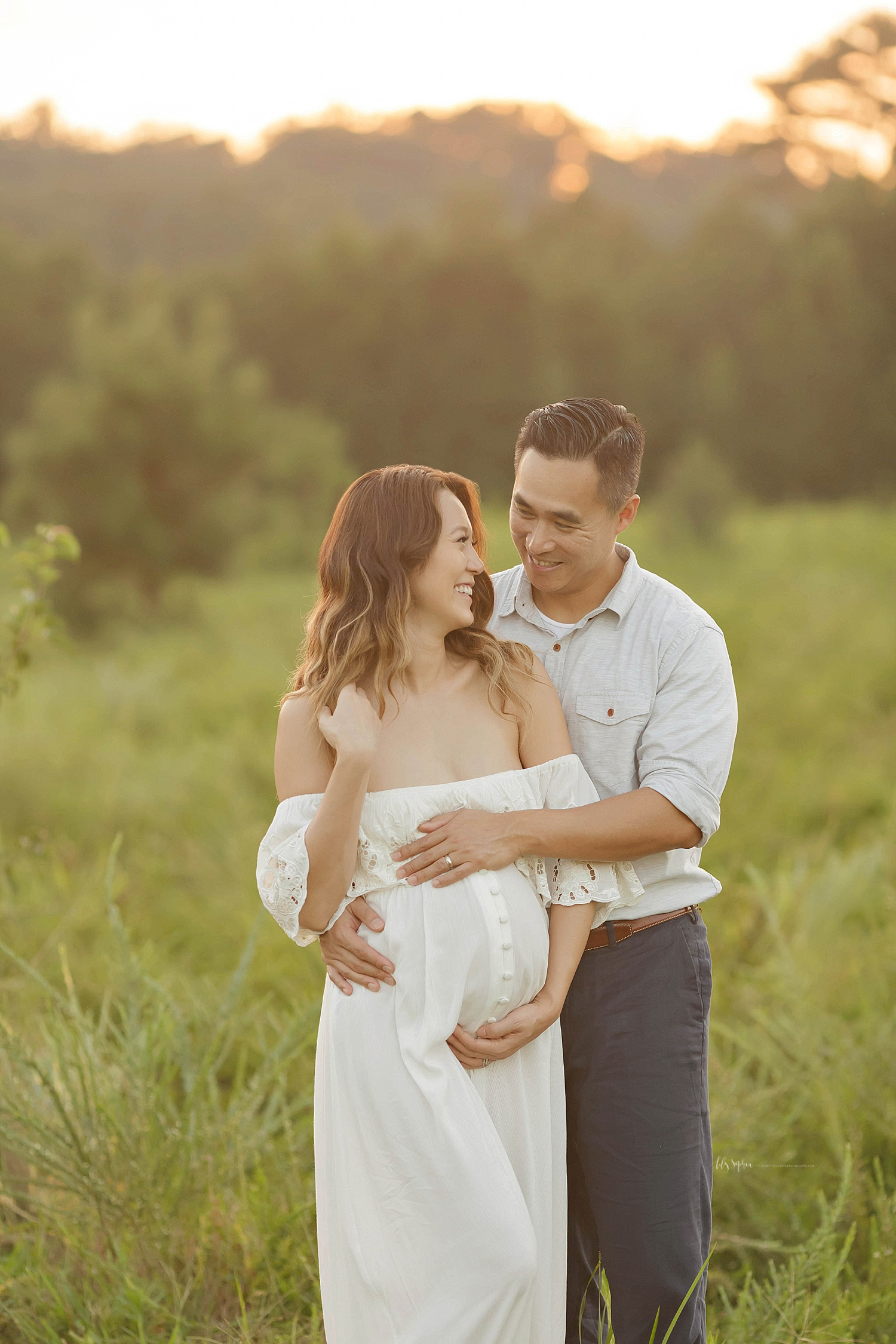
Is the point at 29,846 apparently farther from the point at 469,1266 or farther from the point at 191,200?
the point at 191,200

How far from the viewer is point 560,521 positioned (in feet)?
7.97

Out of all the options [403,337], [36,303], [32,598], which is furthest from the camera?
[403,337]

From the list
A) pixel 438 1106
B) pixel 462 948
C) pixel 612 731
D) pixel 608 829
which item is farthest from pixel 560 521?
pixel 438 1106

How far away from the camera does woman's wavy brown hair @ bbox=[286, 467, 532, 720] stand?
219 centimetres

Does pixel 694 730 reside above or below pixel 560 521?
below

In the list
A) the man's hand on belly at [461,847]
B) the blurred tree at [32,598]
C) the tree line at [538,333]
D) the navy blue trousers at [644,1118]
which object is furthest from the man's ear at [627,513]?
the tree line at [538,333]

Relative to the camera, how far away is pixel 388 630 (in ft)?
7.23

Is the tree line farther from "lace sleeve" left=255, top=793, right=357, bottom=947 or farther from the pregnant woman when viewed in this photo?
"lace sleeve" left=255, top=793, right=357, bottom=947

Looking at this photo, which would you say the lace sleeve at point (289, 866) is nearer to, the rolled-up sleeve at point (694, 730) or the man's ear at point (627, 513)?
the rolled-up sleeve at point (694, 730)

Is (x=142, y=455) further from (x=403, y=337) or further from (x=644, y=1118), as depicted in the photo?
(x=644, y=1118)

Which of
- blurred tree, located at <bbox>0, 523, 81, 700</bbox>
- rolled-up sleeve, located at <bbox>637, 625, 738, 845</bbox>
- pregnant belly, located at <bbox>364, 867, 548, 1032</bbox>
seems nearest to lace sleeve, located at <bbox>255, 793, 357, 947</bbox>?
pregnant belly, located at <bbox>364, 867, 548, 1032</bbox>

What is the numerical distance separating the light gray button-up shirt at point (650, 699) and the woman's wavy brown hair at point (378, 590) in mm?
223

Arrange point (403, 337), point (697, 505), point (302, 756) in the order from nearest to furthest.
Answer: point (302, 756), point (697, 505), point (403, 337)

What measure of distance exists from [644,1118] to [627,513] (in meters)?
1.30
